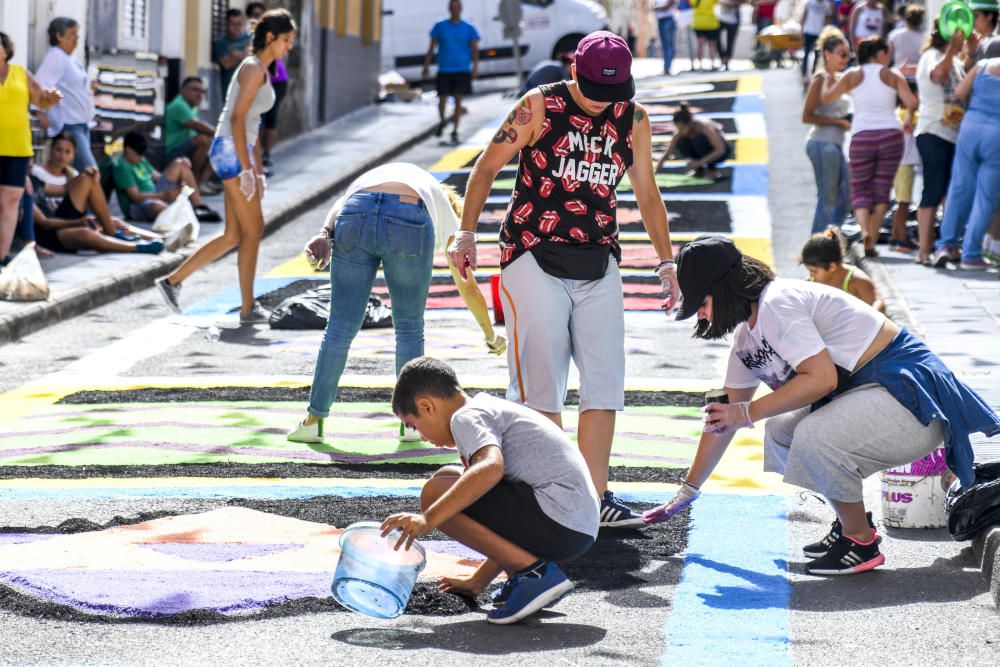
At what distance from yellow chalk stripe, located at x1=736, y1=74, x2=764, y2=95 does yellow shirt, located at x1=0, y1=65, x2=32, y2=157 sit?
53.0 feet

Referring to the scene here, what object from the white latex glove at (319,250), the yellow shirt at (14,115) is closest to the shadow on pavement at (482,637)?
the white latex glove at (319,250)

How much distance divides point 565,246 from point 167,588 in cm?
198

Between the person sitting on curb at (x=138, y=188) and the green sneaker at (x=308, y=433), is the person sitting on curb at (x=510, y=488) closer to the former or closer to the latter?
the green sneaker at (x=308, y=433)

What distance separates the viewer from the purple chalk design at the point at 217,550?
18.5 ft

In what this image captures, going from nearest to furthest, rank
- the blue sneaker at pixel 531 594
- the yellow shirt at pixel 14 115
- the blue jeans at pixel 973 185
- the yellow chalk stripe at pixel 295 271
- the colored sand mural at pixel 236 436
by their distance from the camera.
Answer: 1. the blue sneaker at pixel 531 594
2. the colored sand mural at pixel 236 436
3. the blue jeans at pixel 973 185
4. the yellow shirt at pixel 14 115
5. the yellow chalk stripe at pixel 295 271

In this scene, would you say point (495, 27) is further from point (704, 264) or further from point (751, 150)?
point (704, 264)

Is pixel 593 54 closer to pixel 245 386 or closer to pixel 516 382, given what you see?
pixel 516 382

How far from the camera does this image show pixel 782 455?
577 cm

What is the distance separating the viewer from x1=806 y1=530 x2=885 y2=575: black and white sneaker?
5.55 meters

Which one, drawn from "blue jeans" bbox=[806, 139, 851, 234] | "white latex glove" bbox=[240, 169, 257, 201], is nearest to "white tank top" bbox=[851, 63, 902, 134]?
"blue jeans" bbox=[806, 139, 851, 234]

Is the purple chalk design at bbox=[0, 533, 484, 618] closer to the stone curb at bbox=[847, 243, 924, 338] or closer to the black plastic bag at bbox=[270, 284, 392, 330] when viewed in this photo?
the stone curb at bbox=[847, 243, 924, 338]

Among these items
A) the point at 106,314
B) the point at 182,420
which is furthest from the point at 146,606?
the point at 106,314

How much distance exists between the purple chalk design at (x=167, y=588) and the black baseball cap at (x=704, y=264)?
1563 mm

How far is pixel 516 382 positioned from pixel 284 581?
1366mm
